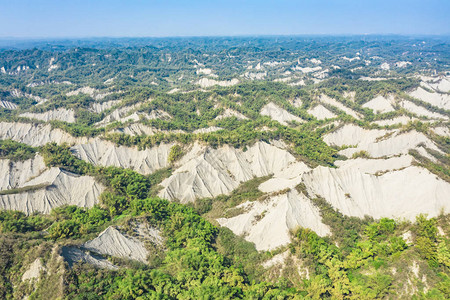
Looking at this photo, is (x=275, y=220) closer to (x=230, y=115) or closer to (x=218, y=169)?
(x=218, y=169)

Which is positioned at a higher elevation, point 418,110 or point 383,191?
point 418,110

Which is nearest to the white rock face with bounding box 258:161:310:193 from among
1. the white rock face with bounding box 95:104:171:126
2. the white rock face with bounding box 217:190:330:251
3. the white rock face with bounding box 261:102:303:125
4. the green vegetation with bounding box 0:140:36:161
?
the white rock face with bounding box 217:190:330:251

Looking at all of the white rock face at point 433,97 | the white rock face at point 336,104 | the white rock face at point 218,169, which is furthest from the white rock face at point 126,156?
the white rock face at point 433,97

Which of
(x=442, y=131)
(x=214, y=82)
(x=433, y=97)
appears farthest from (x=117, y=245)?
(x=433, y=97)

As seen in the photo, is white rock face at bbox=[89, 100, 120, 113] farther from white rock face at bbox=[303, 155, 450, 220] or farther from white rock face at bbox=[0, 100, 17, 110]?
white rock face at bbox=[303, 155, 450, 220]

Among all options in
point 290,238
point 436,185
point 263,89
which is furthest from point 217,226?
point 263,89

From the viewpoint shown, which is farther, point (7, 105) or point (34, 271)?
point (7, 105)

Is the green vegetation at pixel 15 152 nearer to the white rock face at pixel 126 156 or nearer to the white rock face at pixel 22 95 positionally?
the white rock face at pixel 126 156

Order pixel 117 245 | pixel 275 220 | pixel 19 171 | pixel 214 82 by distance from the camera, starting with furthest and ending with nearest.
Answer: pixel 214 82 → pixel 19 171 → pixel 275 220 → pixel 117 245

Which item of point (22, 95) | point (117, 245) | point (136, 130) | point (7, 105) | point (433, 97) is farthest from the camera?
point (22, 95)
